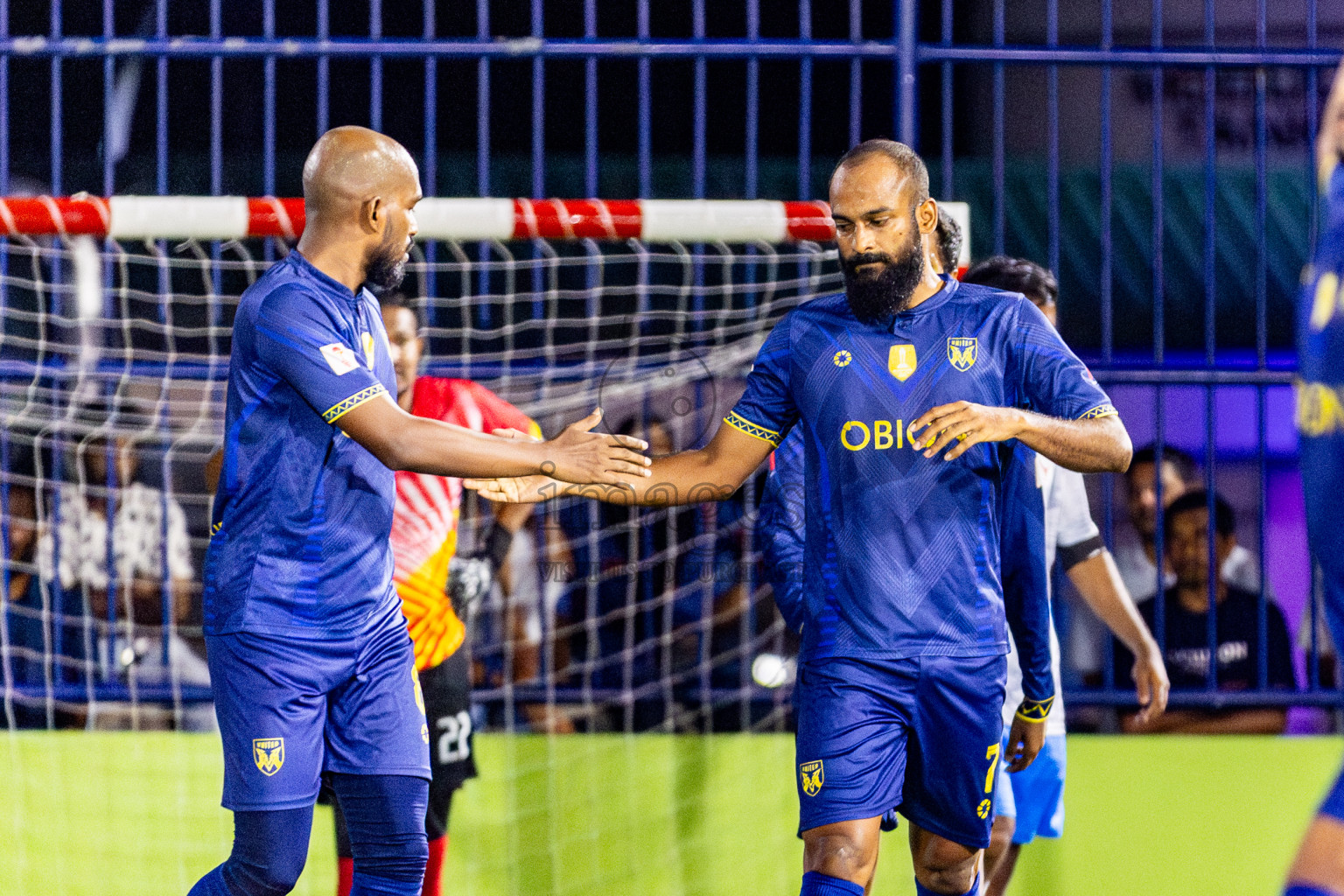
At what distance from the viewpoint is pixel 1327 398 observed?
2.31 m

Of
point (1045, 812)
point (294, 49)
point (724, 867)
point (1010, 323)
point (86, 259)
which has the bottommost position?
point (724, 867)

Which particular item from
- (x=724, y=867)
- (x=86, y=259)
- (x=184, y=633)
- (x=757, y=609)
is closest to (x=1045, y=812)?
(x=724, y=867)

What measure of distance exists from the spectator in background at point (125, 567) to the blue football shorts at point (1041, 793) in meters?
2.77

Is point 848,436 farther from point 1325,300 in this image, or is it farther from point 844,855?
point 1325,300

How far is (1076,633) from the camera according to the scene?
5672mm

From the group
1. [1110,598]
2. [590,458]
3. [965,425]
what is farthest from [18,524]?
[1110,598]

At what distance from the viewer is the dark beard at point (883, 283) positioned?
3383mm

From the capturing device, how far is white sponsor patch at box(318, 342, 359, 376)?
128 inches

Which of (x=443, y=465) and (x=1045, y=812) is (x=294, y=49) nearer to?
(x=443, y=465)

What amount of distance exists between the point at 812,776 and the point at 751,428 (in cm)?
85

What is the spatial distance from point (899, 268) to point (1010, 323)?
0.30 metres

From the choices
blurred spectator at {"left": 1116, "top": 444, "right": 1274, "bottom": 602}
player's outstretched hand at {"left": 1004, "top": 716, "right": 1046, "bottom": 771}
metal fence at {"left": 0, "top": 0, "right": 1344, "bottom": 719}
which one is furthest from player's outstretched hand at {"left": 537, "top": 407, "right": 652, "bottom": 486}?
metal fence at {"left": 0, "top": 0, "right": 1344, "bottom": 719}

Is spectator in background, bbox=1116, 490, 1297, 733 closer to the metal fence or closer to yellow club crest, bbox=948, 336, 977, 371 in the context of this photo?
yellow club crest, bbox=948, 336, 977, 371

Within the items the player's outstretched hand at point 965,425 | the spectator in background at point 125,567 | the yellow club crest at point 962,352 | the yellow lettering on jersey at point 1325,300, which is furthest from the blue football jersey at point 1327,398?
the spectator in background at point 125,567
